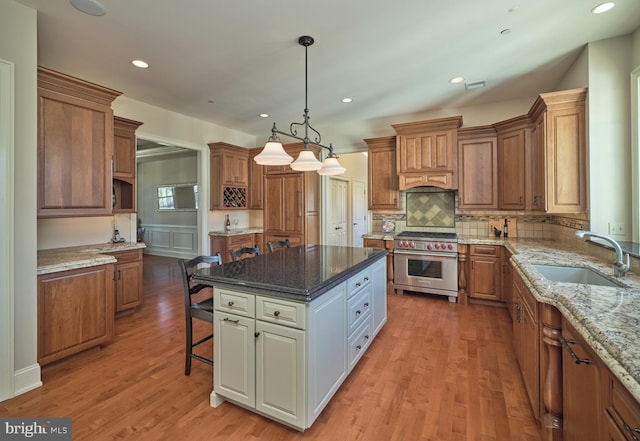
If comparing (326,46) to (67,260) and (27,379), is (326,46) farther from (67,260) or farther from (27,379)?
(27,379)

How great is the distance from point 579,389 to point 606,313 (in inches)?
14.6

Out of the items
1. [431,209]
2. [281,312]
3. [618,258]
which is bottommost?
[281,312]

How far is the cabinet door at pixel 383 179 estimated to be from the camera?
4.66 metres

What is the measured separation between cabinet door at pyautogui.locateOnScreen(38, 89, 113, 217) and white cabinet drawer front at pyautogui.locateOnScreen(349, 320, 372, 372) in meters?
2.57

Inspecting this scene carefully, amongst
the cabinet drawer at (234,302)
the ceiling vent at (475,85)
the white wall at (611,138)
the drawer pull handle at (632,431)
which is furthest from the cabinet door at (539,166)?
the cabinet drawer at (234,302)

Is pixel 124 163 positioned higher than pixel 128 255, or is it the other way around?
pixel 124 163

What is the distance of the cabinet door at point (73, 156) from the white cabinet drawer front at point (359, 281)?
2416 millimetres

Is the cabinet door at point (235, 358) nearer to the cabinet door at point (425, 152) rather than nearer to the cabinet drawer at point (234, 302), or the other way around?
the cabinet drawer at point (234, 302)

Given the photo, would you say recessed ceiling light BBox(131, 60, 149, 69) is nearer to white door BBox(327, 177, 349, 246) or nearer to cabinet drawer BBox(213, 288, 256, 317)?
cabinet drawer BBox(213, 288, 256, 317)

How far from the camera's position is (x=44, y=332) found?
7.61 ft

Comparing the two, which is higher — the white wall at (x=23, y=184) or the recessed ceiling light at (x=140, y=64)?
the recessed ceiling light at (x=140, y=64)

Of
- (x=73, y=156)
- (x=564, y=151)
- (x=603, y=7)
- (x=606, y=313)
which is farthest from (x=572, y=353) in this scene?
(x=73, y=156)

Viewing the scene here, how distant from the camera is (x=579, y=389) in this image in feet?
4.14

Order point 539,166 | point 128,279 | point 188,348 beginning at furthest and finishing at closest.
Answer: point 128,279
point 539,166
point 188,348
